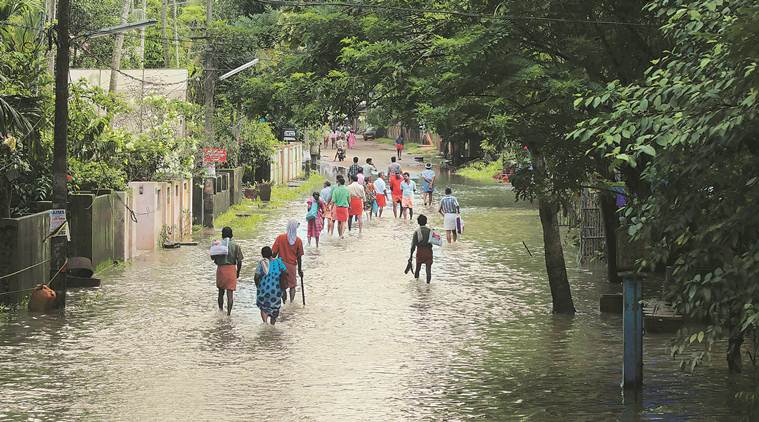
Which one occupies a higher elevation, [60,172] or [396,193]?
[60,172]

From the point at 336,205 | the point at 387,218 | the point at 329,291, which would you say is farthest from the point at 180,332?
the point at 387,218

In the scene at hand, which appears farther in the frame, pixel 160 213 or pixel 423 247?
pixel 160 213

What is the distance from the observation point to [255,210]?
42719 mm

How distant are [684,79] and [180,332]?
33.6 ft

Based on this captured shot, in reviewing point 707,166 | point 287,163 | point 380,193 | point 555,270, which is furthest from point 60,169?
point 287,163

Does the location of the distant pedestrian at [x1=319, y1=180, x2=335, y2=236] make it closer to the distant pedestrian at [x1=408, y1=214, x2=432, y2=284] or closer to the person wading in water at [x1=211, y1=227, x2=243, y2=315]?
the distant pedestrian at [x1=408, y1=214, x2=432, y2=284]

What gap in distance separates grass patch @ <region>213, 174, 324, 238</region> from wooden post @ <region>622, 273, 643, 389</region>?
20.3 metres

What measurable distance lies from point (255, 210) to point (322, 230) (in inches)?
321

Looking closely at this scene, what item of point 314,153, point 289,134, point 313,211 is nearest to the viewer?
point 313,211

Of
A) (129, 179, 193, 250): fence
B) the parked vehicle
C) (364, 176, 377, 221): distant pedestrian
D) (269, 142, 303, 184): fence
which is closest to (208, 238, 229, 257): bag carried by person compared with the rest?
(129, 179, 193, 250): fence

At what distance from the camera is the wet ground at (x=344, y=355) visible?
1368cm

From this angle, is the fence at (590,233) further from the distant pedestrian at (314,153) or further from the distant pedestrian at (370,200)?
the distant pedestrian at (314,153)

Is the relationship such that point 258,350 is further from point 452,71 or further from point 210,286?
point 210,286

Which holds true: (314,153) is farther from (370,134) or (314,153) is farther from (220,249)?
(220,249)
